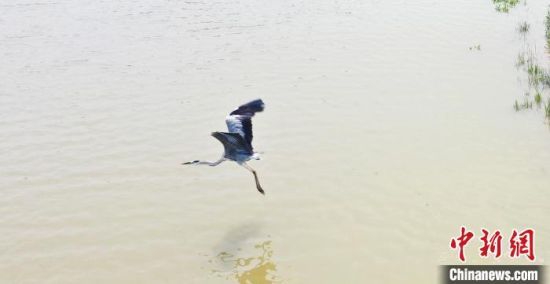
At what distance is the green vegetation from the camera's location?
1781cm

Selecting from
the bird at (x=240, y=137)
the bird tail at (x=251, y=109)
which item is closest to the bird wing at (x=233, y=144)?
the bird at (x=240, y=137)

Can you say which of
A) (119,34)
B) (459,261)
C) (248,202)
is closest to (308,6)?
(119,34)

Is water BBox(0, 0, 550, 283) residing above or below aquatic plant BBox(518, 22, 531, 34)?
below

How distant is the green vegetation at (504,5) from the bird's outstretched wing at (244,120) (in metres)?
12.8

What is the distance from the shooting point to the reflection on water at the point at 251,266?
22.9 feet

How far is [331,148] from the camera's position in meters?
9.85

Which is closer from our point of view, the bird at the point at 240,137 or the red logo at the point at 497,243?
the red logo at the point at 497,243

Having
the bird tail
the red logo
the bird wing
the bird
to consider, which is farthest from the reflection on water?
→ the red logo

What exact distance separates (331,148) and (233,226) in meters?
2.69

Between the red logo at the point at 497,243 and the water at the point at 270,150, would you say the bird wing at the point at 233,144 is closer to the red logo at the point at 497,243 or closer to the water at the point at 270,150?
the water at the point at 270,150

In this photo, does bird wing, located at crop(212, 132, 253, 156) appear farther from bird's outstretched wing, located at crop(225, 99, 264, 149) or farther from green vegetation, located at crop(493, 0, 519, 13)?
green vegetation, located at crop(493, 0, 519, 13)

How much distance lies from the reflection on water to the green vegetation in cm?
1367

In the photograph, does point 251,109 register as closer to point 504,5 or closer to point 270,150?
point 270,150

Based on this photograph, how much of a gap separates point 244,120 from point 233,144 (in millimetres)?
378
